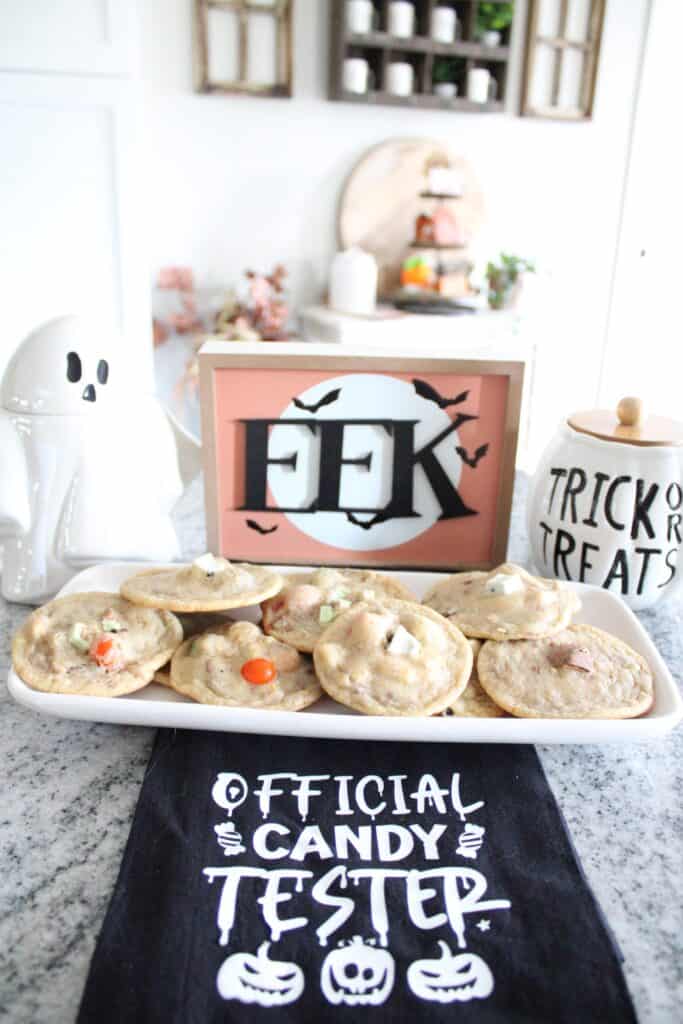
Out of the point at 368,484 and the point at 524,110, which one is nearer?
the point at 368,484

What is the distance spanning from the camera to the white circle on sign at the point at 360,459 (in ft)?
2.92

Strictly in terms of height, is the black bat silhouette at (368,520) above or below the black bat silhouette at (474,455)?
below

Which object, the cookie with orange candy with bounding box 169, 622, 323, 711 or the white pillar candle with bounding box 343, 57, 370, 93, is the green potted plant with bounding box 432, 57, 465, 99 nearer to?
the white pillar candle with bounding box 343, 57, 370, 93

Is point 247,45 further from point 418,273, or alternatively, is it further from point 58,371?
point 58,371

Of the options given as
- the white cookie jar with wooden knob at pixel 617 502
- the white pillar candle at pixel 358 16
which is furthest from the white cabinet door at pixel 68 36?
the white cookie jar with wooden knob at pixel 617 502

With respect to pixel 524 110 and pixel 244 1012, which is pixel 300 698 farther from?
pixel 524 110

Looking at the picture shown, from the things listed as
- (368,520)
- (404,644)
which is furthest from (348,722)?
(368,520)

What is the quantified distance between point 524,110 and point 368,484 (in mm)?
2865

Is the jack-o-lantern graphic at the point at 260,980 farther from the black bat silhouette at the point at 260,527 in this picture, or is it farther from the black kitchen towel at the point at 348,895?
the black bat silhouette at the point at 260,527

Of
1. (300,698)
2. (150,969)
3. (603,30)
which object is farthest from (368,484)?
(603,30)

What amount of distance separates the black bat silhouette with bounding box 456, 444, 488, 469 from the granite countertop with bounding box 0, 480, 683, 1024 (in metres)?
0.36

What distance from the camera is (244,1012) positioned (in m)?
0.42

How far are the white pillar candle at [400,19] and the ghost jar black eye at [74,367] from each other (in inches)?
101

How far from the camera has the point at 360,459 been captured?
0.90 m
